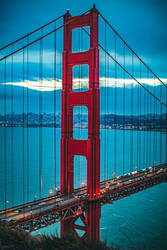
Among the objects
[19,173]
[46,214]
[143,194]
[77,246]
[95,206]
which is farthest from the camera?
[19,173]

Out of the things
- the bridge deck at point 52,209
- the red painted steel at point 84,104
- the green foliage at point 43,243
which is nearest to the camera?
the green foliage at point 43,243

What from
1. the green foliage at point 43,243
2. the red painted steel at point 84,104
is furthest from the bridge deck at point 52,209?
the green foliage at point 43,243

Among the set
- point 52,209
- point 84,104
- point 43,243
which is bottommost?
point 52,209

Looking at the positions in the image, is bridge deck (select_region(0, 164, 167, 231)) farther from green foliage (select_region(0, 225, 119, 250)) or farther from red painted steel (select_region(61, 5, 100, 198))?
green foliage (select_region(0, 225, 119, 250))

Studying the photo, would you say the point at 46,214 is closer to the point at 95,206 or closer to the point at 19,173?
the point at 95,206

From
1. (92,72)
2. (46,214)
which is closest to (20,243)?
(46,214)

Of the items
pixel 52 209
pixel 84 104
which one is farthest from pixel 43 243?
pixel 84 104

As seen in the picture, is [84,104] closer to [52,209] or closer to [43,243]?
[52,209]

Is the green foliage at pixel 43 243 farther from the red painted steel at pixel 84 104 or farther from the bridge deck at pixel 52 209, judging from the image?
the red painted steel at pixel 84 104
